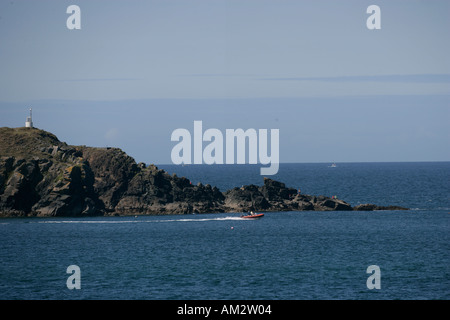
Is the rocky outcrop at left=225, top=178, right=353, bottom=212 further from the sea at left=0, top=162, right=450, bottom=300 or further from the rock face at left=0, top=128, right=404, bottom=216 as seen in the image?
the sea at left=0, top=162, right=450, bottom=300

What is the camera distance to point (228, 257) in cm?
8262

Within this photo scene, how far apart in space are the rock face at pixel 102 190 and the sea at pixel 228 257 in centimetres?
711

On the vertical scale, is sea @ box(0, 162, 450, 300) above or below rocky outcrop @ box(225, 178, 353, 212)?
below

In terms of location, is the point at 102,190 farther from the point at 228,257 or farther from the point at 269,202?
the point at 228,257

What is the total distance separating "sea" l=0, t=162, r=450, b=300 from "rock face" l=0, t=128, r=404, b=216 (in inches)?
280

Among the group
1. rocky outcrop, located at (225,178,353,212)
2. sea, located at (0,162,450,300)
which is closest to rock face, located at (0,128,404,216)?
rocky outcrop, located at (225,178,353,212)

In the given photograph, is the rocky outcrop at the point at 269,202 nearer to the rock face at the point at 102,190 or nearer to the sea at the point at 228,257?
the rock face at the point at 102,190

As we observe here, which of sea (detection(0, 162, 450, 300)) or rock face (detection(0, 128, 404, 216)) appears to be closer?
sea (detection(0, 162, 450, 300))

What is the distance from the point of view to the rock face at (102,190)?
5325 inches

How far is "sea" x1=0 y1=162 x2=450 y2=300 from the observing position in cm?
6275
